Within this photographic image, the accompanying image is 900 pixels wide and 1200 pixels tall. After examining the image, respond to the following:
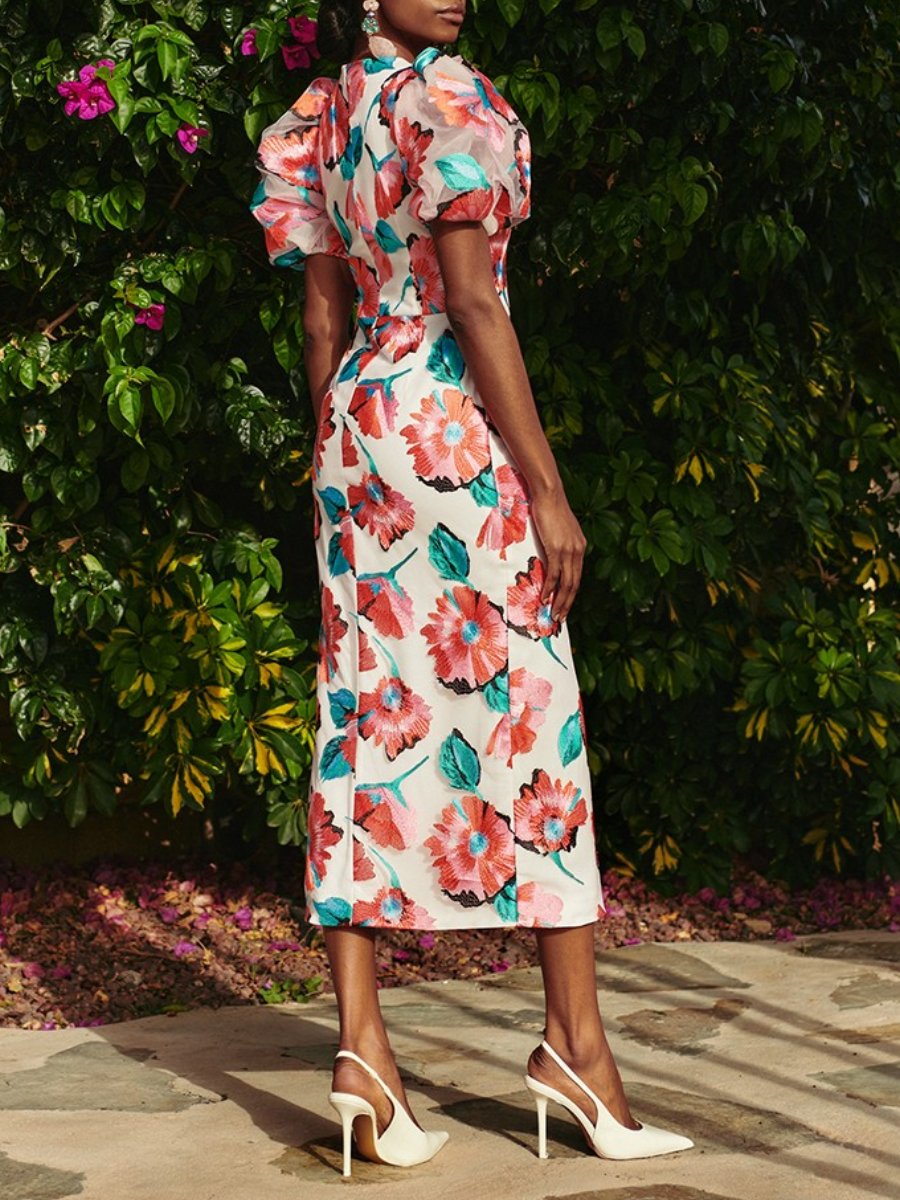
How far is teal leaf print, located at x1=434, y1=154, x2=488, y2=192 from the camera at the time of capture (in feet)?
8.48

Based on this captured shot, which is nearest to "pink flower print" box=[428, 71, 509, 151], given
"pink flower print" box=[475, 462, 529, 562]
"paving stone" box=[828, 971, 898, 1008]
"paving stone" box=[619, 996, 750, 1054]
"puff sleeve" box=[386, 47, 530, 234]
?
"puff sleeve" box=[386, 47, 530, 234]

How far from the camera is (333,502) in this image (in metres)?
2.83

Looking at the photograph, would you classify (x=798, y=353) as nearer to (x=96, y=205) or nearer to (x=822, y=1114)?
(x=96, y=205)

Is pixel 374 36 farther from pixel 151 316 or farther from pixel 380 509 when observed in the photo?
pixel 151 316

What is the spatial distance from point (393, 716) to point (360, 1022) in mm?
484

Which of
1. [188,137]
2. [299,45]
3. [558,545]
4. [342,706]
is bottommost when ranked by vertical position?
[342,706]

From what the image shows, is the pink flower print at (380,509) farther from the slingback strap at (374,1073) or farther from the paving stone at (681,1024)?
the paving stone at (681,1024)

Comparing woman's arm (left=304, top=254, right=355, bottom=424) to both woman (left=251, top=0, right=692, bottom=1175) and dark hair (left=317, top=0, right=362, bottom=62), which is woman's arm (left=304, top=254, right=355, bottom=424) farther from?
dark hair (left=317, top=0, right=362, bottom=62)

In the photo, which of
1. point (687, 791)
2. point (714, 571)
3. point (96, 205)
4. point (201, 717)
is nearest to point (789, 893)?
point (687, 791)

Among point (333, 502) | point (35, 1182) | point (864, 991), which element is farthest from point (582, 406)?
point (35, 1182)

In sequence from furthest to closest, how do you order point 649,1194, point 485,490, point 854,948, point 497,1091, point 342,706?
A: point 854,948 → point 497,1091 → point 342,706 → point 485,490 → point 649,1194

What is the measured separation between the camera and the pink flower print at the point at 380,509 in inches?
107

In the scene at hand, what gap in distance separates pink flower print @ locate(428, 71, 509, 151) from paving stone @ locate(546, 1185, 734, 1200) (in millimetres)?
1540

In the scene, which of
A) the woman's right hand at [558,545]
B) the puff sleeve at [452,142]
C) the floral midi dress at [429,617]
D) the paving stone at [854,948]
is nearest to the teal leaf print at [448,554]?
the floral midi dress at [429,617]
